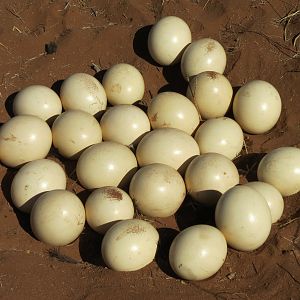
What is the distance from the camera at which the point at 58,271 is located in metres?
3.67

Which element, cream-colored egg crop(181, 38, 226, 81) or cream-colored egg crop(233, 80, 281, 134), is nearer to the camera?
cream-colored egg crop(233, 80, 281, 134)

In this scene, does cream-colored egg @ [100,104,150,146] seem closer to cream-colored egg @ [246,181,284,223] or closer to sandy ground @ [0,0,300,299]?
sandy ground @ [0,0,300,299]

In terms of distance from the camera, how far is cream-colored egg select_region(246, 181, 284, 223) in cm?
392

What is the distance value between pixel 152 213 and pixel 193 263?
0.59m

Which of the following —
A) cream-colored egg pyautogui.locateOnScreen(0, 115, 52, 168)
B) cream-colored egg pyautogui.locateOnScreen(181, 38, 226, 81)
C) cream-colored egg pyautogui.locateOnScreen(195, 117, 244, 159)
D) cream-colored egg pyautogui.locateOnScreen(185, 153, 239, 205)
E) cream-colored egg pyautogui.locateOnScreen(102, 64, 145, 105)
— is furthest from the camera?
cream-colored egg pyautogui.locateOnScreen(181, 38, 226, 81)

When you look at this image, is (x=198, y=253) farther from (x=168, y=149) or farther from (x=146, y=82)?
(x=146, y=82)

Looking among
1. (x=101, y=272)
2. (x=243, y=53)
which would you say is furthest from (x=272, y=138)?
(x=101, y=272)

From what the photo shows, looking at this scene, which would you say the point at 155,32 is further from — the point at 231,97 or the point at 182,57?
the point at 231,97

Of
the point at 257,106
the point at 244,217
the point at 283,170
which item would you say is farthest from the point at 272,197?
the point at 257,106

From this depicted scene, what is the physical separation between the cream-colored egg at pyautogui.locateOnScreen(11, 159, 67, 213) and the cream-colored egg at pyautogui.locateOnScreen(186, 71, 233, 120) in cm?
133

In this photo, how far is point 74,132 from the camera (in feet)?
13.9

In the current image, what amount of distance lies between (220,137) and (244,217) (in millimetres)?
888

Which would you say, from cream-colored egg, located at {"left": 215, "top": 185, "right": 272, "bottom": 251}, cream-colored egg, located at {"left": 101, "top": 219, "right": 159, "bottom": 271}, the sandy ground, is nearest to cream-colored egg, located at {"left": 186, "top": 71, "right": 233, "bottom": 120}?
the sandy ground

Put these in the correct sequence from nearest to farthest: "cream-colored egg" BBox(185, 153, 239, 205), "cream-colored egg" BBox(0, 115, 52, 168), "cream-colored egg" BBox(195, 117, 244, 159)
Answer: "cream-colored egg" BBox(185, 153, 239, 205), "cream-colored egg" BBox(0, 115, 52, 168), "cream-colored egg" BBox(195, 117, 244, 159)
